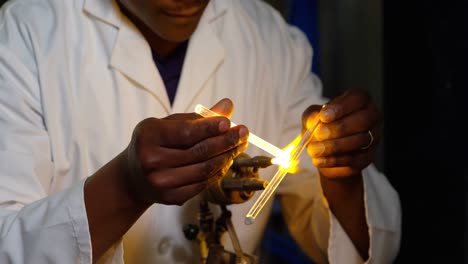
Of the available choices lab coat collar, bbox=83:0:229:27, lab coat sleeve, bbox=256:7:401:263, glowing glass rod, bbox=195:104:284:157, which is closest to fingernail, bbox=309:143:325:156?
glowing glass rod, bbox=195:104:284:157

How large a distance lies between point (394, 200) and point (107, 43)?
0.64 m

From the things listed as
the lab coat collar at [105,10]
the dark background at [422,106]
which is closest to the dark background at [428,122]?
the dark background at [422,106]

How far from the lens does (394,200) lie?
1363mm

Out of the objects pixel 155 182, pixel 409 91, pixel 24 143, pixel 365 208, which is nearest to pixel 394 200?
pixel 365 208

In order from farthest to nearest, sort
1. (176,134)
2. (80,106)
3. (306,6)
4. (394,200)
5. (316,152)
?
(306,6), (394,200), (80,106), (316,152), (176,134)

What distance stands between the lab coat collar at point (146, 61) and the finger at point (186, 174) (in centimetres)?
33

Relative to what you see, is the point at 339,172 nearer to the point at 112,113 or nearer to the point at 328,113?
the point at 328,113

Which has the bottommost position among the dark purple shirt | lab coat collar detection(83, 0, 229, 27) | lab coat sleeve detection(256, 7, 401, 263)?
lab coat sleeve detection(256, 7, 401, 263)

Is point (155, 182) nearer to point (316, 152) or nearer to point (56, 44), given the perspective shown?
point (316, 152)

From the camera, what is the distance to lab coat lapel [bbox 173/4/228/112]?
1.28m

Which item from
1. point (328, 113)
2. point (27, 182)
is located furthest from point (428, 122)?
point (27, 182)

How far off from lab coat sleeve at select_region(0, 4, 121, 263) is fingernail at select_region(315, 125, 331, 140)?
→ 377 millimetres

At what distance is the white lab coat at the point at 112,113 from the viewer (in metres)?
1.07

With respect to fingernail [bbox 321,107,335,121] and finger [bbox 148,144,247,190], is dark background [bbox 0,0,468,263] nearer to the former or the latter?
fingernail [bbox 321,107,335,121]
